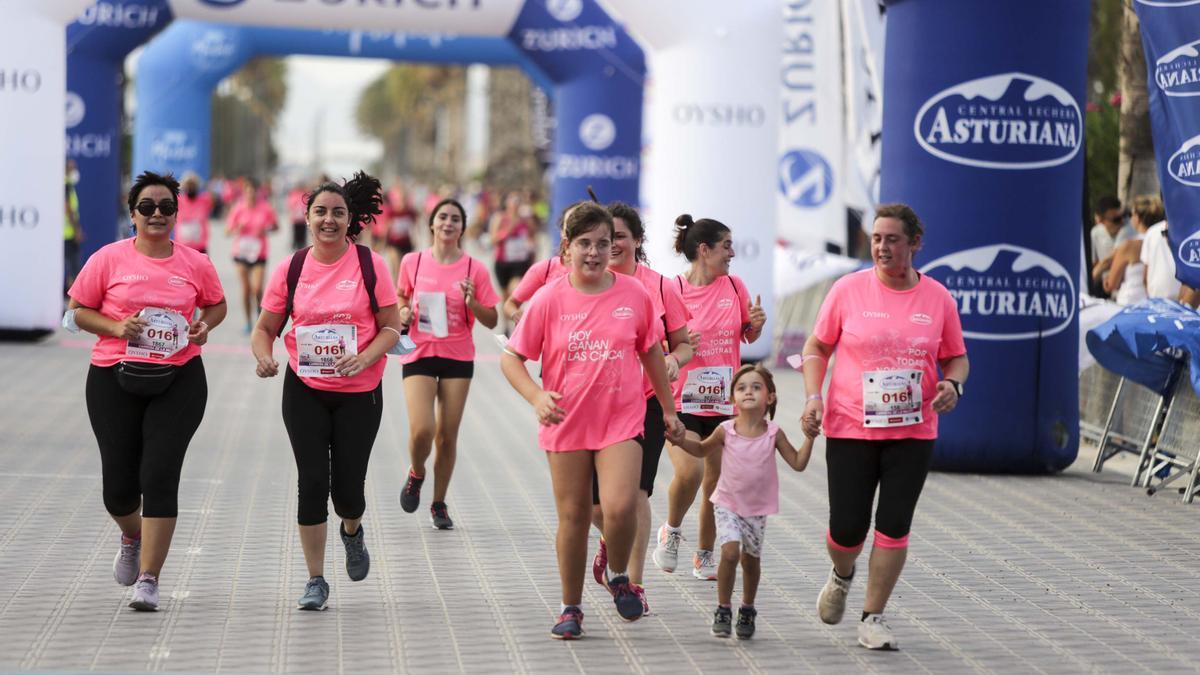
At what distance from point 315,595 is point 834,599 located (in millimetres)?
1999

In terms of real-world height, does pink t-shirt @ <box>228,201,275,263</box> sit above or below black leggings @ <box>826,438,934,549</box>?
above

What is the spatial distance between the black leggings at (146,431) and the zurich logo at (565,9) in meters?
15.7

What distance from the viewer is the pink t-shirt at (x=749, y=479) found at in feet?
21.8

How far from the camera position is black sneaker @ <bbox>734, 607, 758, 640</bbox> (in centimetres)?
674

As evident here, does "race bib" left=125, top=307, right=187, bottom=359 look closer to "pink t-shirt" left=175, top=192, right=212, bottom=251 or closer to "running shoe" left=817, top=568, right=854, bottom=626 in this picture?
"running shoe" left=817, top=568, right=854, bottom=626

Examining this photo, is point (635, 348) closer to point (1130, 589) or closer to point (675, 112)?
point (1130, 589)

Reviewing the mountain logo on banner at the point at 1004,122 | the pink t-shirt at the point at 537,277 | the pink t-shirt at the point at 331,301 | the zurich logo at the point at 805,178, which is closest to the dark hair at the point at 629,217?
the pink t-shirt at the point at 537,277

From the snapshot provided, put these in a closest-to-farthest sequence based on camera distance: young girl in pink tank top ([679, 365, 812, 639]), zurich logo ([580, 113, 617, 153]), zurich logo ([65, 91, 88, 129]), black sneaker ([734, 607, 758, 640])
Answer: young girl in pink tank top ([679, 365, 812, 639])
black sneaker ([734, 607, 758, 640])
zurich logo ([65, 91, 88, 129])
zurich logo ([580, 113, 617, 153])

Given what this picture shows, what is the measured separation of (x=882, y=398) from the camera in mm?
6496

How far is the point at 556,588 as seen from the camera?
7.73 meters

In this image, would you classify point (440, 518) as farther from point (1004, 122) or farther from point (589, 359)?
point (1004, 122)

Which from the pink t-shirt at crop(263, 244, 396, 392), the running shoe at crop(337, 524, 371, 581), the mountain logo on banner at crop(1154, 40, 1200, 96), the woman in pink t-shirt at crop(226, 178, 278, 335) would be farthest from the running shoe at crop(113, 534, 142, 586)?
the woman in pink t-shirt at crop(226, 178, 278, 335)

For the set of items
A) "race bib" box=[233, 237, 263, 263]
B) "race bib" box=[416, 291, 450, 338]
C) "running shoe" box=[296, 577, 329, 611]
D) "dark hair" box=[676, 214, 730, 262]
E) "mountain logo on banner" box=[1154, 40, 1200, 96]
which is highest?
"mountain logo on banner" box=[1154, 40, 1200, 96]

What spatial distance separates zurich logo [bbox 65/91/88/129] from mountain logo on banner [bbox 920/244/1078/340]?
13692 mm
